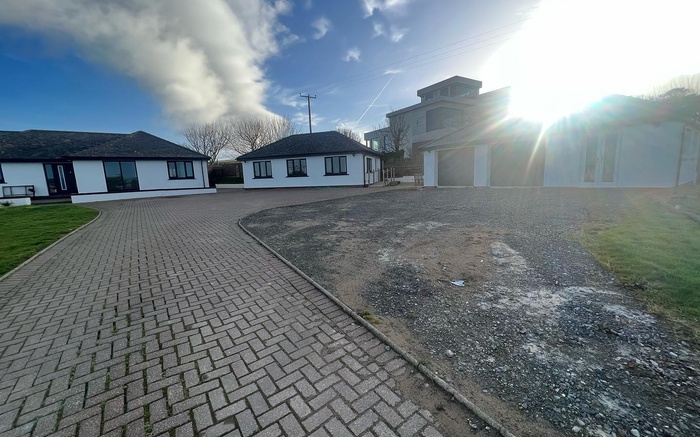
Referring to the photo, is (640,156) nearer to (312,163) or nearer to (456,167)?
(456,167)

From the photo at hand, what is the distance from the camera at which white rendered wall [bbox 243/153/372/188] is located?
2573 cm

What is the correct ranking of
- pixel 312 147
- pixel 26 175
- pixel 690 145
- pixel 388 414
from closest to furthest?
1. pixel 388 414
2. pixel 690 145
3. pixel 26 175
4. pixel 312 147

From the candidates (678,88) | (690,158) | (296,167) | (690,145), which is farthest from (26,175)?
(678,88)

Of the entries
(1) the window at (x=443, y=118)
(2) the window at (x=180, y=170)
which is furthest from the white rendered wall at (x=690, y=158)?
(2) the window at (x=180, y=170)

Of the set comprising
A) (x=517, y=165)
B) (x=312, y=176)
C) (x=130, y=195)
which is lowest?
(x=130, y=195)

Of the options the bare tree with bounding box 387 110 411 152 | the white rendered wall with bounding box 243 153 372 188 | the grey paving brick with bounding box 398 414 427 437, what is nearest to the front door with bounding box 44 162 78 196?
the white rendered wall with bounding box 243 153 372 188

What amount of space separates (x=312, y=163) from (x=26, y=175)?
71.3ft

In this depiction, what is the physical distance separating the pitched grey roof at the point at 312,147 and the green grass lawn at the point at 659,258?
66.4 feet

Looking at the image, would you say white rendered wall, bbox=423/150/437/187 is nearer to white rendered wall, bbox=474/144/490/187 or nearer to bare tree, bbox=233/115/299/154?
white rendered wall, bbox=474/144/490/187

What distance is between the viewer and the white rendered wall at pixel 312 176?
25.7 metres

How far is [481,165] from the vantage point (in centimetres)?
1898

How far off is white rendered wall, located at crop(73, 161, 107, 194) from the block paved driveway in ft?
72.5

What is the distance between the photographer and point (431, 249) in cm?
618

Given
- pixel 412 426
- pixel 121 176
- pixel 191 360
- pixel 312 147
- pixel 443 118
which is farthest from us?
pixel 443 118
